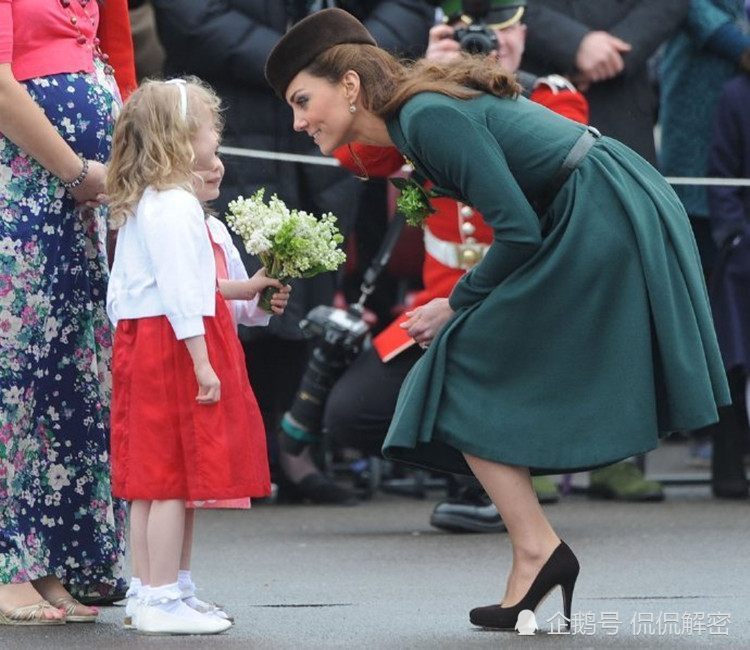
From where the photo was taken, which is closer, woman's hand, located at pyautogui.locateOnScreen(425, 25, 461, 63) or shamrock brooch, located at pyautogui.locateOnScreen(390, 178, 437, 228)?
shamrock brooch, located at pyautogui.locateOnScreen(390, 178, 437, 228)

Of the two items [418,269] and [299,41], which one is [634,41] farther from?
[299,41]

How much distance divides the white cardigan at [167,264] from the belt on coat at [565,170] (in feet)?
2.49

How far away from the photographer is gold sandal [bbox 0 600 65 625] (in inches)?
194

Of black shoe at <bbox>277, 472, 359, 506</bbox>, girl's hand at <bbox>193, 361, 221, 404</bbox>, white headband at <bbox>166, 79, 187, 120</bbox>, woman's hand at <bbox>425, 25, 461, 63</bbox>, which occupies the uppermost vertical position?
Result: woman's hand at <bbox>425, 25, 461, 63</bbox>

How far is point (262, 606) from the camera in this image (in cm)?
530

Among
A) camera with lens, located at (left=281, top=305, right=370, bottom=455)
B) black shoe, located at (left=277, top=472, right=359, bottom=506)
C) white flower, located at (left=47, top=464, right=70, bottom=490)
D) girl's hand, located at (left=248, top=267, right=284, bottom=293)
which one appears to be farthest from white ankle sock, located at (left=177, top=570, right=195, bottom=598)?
black shoe, located at (left=277, top=472, right=359, bottom=506)

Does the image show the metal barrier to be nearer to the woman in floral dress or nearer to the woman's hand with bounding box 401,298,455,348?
the woman in floral dress

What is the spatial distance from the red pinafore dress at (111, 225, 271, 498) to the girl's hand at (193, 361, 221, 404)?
1.3 inches

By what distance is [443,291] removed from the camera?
6461 mm

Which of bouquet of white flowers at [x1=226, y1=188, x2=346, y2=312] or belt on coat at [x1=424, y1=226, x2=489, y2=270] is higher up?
bouquet of white flowers at [x1=226, y1=188, x2=346, y2=312]

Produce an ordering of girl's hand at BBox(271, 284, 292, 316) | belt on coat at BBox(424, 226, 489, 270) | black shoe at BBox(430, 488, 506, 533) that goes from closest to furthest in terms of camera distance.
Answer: girl's hand at BBox(271, 284, 292, 316), belt on coat at BBox(424, 226, 489, 270), black shoe at BBox(430, 488, 506, 533)

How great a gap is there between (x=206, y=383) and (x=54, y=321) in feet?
1.74

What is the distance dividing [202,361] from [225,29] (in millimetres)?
3080

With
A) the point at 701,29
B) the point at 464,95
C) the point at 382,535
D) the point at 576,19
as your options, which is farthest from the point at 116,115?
the point at 701,29
